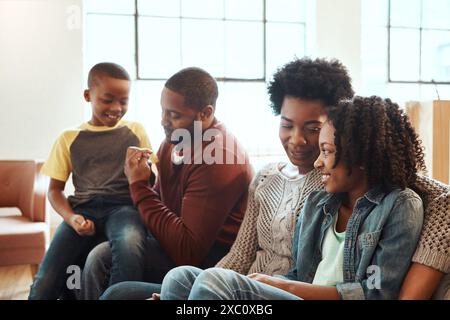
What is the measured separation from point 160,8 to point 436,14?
2186mm

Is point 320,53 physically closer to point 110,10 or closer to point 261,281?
point 110,10

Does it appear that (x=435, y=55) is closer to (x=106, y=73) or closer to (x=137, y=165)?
(x=106, y=73)

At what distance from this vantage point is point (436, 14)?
404 cm

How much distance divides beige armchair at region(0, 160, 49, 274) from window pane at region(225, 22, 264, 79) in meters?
1.61

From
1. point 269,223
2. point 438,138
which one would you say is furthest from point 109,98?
point 438,138

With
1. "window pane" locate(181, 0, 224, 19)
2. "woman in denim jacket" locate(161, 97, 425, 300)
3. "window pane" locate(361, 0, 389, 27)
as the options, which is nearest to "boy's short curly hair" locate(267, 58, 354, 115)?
"woman in denim jacket" locate(161, 97, 425, 300)

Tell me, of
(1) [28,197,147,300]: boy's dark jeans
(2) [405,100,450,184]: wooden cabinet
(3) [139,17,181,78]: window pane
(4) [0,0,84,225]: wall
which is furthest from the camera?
(3) [139,17,181,78]: window pane

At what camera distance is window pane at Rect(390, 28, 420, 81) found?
397cm

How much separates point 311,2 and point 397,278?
3.07 meters

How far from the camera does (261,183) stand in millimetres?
1362

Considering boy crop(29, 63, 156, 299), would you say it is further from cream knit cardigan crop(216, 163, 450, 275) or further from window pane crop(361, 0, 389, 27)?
window pane crop(361, 0, 389, 27)

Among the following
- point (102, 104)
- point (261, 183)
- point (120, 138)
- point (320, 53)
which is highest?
point (320, 53)

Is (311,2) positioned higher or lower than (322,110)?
higher

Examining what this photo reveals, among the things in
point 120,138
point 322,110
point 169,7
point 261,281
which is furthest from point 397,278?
point 169,7
